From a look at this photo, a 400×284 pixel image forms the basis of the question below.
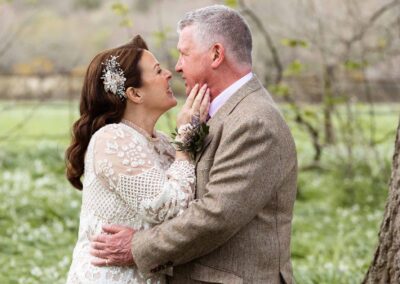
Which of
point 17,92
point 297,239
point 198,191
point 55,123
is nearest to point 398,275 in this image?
point 198,191

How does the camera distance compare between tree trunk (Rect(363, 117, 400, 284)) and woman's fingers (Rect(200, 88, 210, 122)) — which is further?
tree trunk (Rect(363, 117, 400, 284))

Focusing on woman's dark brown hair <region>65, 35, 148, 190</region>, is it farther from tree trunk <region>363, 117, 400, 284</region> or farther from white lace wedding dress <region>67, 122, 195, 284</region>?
tree trunk <region>363, 117, 400, 284</region>

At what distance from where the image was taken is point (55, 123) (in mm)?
16859

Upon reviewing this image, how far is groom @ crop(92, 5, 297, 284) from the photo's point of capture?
2.94 meters

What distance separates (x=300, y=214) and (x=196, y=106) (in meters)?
6.02

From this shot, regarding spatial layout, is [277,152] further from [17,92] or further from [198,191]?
[17,92]

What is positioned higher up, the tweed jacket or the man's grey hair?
the man's grey hair

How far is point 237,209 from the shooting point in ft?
9.58

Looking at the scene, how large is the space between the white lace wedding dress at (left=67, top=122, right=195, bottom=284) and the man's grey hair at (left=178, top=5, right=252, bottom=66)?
522 mm

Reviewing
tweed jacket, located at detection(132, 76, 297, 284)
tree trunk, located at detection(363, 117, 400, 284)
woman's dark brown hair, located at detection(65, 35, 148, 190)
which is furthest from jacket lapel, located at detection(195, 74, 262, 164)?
tree trunk, located at detection(363, 117, 400, 284)

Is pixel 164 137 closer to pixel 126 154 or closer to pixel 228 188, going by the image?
pixel 126 154

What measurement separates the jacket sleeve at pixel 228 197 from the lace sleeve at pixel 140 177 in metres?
0.08

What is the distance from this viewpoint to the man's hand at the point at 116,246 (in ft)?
10.3

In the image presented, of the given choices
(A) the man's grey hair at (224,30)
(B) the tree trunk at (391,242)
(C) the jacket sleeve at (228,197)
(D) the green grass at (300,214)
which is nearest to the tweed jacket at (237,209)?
(C) the jacket sleeve at (228,197)
